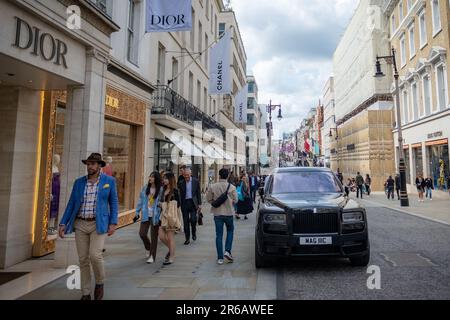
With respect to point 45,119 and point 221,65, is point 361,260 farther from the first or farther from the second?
point 221,65

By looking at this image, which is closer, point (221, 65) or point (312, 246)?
point (312, 246)

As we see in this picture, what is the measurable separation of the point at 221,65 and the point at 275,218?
47.5 feet

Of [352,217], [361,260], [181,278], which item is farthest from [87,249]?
[361,260]

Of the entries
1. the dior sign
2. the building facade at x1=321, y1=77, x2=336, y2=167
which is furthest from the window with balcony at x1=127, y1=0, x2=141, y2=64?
the building facade at x1=321, y1=77, x2=336, y2=167

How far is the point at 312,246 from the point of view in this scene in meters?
5.59

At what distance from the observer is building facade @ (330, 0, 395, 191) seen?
3347cm

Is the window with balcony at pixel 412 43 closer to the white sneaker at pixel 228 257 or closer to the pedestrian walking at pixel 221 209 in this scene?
the pedestrian walking at pixel 221 209

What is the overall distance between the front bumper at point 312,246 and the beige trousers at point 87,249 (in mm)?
2761

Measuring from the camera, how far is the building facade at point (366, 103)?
33.5 m

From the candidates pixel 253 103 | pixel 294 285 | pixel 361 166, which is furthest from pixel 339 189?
pixel 253 103

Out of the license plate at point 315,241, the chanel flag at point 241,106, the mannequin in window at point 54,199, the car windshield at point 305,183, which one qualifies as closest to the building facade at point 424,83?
the chanel flag at point 241,106

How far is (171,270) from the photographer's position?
19.8ft

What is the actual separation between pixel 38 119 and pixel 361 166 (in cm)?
3638
